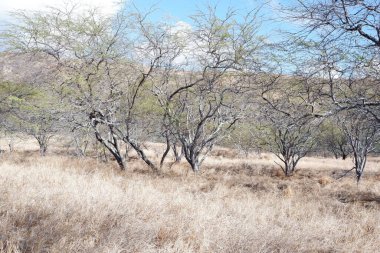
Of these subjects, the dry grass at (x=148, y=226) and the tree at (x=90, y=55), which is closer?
the dry grass at (x=148, y=226)

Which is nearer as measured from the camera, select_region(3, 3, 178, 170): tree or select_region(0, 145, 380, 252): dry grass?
select_region(0, 145, 380, 252): dry grass

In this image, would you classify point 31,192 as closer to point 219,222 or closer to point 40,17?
point 219,222

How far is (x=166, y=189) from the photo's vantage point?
825cm

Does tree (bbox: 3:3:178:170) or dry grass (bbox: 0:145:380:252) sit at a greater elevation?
tree (bbox: 3:3:178:170)

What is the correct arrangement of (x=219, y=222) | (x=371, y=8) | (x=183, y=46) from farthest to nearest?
1. (x=183, y=46)
2. (x=371, y=8)
3. (x=219, y=222)

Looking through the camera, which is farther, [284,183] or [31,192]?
[284,183]

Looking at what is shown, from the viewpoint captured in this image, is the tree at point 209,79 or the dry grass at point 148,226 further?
the tree at point 209,79

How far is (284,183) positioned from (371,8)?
9947 mm

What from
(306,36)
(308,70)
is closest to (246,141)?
(308,70)

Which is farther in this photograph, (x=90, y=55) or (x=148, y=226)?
(x=90, y=55)

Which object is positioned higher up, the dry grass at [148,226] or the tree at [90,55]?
the tree at [90,55]

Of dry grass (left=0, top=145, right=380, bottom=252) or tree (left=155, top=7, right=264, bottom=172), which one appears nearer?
dry grass (left=0, top=145, right=380, bottom=252)

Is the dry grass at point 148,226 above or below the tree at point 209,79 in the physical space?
below

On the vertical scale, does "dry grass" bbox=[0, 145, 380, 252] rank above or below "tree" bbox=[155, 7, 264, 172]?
below
